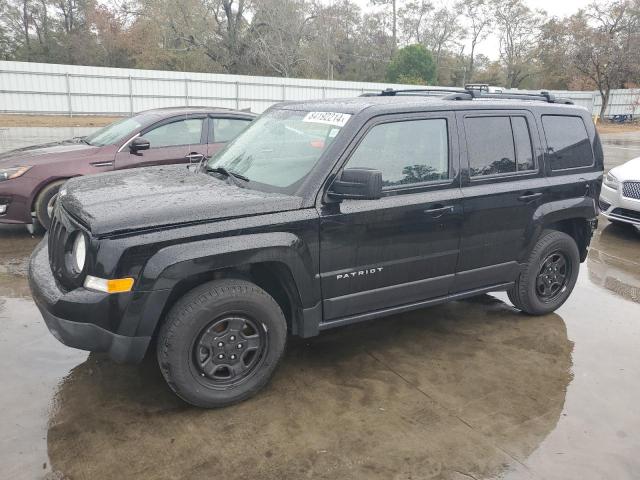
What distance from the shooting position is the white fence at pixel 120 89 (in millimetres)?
22312

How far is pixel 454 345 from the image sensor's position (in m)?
4.29

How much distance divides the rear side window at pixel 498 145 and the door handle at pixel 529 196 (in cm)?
20

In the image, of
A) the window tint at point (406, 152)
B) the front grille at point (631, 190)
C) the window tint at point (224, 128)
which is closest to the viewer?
the window tint at point (406, 152)

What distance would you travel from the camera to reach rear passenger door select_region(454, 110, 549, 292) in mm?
4027

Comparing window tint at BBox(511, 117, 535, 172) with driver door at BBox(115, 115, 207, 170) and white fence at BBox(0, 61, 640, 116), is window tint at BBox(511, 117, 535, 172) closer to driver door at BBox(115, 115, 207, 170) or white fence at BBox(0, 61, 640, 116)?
driver door at BBox(115, 115, 207, 170)

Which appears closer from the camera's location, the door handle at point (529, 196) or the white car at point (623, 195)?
the door handle at point (529, 196)

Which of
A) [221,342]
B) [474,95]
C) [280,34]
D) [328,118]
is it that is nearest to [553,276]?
[474,95]

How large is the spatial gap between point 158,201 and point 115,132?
442 centimetres

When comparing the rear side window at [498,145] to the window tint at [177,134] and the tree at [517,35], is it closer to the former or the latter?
the window tint at [177,134]

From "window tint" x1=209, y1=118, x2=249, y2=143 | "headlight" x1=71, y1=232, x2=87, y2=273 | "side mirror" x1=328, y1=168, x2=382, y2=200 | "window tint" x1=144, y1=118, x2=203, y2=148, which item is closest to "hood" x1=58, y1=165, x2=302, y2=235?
"headlight" x1=71, y1=232, x2=87, y2=273

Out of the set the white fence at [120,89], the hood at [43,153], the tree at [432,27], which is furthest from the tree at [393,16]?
the hood at [43,153]

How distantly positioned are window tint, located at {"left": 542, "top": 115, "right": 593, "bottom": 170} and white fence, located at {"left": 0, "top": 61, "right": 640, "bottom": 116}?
2190cm

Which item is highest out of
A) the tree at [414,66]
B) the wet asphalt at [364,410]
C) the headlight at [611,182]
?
the tree at [414,66]

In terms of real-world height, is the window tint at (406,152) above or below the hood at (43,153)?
above
